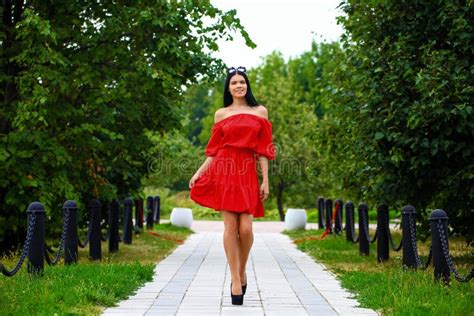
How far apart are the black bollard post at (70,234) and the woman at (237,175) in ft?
11.6

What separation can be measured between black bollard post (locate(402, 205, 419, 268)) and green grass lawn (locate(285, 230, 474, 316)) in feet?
0.80

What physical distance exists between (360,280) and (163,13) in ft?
19.2

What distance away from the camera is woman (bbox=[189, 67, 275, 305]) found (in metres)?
8.39

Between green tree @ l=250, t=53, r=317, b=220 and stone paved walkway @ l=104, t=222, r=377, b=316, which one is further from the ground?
green tree @ l=250, t=53, r=317, b=220

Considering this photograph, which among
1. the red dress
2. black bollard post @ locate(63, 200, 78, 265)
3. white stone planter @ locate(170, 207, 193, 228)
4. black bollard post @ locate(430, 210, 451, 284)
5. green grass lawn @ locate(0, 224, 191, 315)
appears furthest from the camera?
white stone planter @ locate(170, 207, 193, 228)

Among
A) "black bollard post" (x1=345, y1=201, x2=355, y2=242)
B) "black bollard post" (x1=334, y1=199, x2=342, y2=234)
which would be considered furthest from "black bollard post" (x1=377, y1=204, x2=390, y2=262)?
"black bollard post" (x1=334, y1=199, x2=342, y2=234)

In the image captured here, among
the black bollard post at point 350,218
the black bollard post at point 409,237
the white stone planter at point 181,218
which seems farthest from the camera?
the white stone planter at point 181,218

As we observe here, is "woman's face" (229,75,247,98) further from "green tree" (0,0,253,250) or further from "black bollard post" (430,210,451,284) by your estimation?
"green tree" (0,0,253,250)

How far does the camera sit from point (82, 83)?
14172 millimetres

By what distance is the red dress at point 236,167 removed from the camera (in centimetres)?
838

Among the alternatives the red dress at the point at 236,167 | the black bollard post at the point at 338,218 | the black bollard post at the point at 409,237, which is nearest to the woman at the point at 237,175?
the red dress at the point at 236,167

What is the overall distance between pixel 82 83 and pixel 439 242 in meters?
7.17

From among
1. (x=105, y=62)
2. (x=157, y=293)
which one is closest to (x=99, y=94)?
(x=105, y=62)

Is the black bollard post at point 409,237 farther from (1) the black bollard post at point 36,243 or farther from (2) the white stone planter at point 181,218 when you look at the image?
(2) the white stone planter at point 181,218
